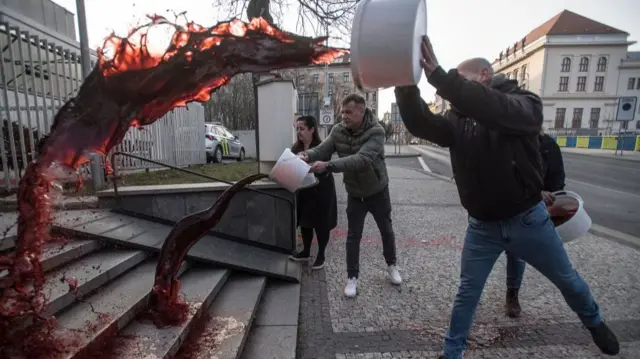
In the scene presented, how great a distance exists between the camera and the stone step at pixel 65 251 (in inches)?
113

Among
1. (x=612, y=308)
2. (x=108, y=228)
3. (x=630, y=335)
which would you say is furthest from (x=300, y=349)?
(x=612, y=308)

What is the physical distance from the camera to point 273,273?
13.3 feet

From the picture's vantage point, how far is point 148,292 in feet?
9.83

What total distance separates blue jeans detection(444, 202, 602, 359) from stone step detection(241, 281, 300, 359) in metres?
1.28

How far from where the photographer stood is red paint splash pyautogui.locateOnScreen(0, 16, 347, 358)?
1863mm

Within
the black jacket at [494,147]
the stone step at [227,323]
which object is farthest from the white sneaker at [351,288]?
the black jacket at [494,147]

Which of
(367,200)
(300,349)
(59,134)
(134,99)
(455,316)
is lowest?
(300,349)

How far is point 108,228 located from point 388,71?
3555 millimetres

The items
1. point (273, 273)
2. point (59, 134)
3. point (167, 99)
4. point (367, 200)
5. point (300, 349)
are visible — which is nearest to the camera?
point (59, 134)

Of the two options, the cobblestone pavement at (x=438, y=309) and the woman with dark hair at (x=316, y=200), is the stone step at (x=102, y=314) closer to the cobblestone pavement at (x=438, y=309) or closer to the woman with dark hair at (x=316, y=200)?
the cobblestone pavement at (x=438, y=309)

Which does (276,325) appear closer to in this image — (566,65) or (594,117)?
(566,65)

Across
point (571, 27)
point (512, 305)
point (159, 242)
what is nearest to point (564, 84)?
point (571, 27)

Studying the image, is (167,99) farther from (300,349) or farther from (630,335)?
(630,335)

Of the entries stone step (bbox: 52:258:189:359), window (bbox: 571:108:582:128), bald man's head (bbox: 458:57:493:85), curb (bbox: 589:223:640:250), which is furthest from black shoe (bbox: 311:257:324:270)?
window (bbox: 571:108:582:128)
